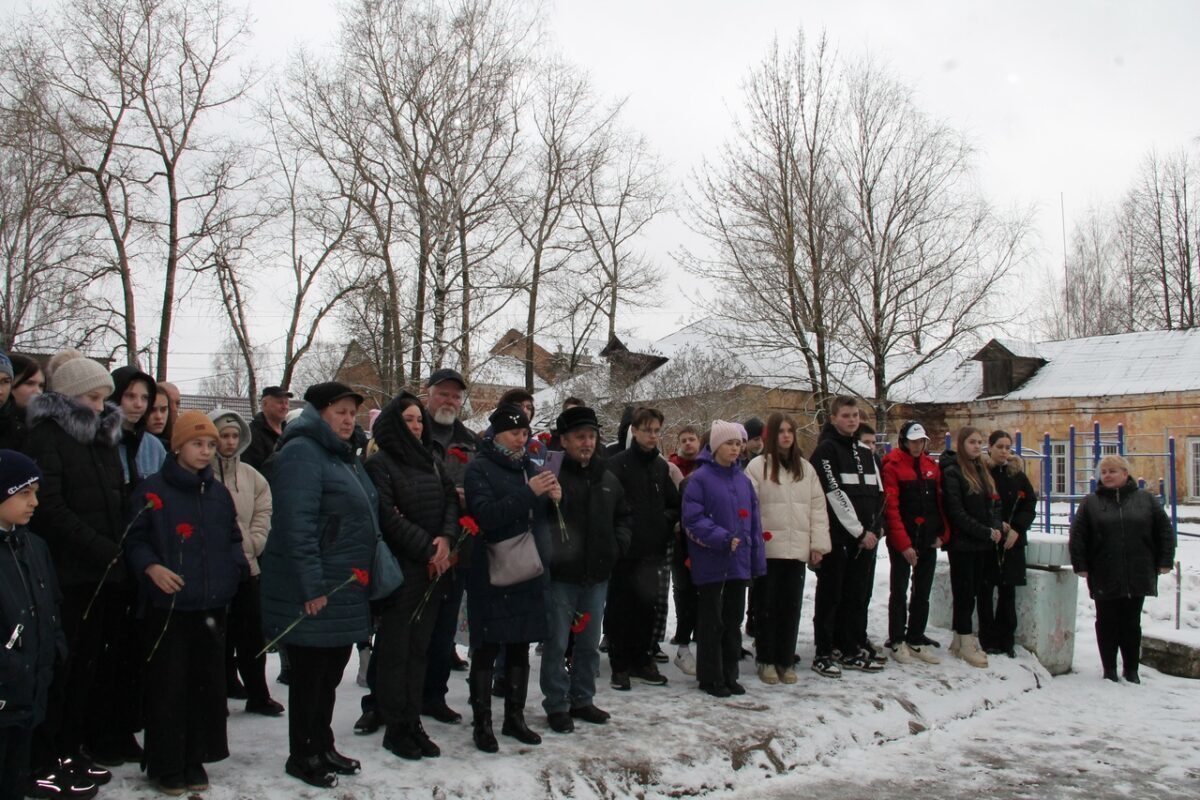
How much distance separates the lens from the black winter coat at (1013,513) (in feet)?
26.6

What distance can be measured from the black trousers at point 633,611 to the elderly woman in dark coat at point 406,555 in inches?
78.3

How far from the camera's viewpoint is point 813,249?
25.8m

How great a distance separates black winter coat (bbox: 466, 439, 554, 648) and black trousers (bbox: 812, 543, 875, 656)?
288 cm

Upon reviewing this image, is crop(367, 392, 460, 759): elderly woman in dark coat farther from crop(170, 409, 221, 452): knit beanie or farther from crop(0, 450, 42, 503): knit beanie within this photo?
crop(0, 450, 42, 503): knit beanie

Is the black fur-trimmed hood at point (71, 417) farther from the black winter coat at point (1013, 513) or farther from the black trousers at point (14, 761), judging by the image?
the black winter coat at point (1013, 513)

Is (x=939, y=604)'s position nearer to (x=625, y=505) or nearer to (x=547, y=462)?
(x=625, y=505)

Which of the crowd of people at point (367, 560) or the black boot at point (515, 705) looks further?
the black boot at point (515, 705)

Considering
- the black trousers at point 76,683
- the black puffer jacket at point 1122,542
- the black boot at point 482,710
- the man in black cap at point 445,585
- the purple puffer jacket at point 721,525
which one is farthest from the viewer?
the black puffer jacket at point 1122,542

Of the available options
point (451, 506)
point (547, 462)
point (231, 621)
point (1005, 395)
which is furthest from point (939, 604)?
point (1005, 395)

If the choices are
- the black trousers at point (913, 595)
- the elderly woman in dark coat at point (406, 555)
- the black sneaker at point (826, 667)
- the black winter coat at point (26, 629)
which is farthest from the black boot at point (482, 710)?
the black trousers at point (913, 595)

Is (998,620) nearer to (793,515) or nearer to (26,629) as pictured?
(793,515)

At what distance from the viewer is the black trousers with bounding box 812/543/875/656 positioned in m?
7.16

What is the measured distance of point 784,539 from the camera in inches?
266

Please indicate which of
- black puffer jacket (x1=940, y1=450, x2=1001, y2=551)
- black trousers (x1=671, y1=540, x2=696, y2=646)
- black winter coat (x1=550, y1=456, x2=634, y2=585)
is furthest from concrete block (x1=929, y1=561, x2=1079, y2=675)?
black winter coat (x1=550, y1=456, x2=634, y2=585)
